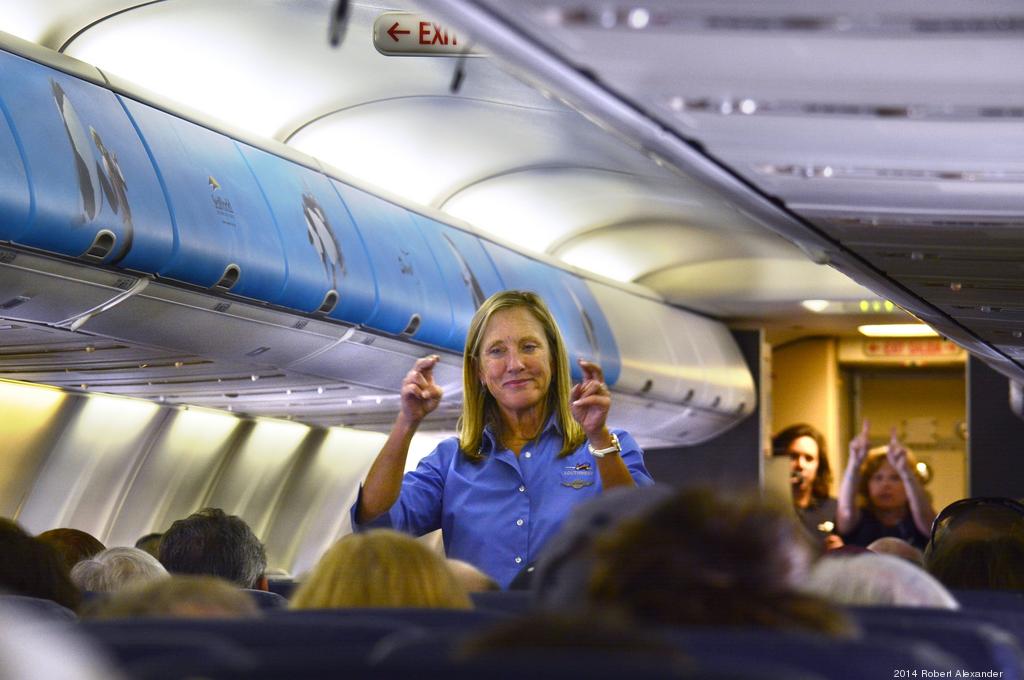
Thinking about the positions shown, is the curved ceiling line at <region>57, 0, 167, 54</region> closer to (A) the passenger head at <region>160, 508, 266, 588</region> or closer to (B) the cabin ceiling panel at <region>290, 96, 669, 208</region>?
(B) the cabin ceiling panel at <region>290, 96, 669, 208</region>

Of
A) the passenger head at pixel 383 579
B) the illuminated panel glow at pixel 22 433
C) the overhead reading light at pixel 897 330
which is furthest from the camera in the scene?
the overhead reading light at pixel 897 330

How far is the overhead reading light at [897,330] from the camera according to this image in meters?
21.4

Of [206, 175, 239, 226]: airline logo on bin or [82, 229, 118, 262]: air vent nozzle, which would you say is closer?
[82, 229, 118, 262]: air vent nozzle

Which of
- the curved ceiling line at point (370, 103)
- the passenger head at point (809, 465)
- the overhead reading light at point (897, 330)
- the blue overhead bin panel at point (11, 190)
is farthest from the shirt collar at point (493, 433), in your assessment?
the overhead reading light at point (897, 330)

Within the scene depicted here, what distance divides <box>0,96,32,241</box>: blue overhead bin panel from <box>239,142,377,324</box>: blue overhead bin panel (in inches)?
99.1

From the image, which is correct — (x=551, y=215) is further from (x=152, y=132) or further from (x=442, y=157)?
(x=152, y=132)

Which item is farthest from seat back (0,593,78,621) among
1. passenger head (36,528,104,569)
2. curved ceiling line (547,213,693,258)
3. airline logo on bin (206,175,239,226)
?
curved ceiling line (547,213,693,258)

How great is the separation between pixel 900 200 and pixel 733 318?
604 inches

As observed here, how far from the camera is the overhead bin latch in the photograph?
817 centimetres

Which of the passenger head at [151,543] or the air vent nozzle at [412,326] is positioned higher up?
the air vent nozzle at [412,326]

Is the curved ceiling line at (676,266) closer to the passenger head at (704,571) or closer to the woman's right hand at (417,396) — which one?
the woman's right hand at (417,396)

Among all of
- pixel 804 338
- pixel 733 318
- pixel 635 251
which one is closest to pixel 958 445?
pixel 804 338

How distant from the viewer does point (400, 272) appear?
36.9ft

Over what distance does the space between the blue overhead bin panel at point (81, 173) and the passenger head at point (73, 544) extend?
4.11 feet
